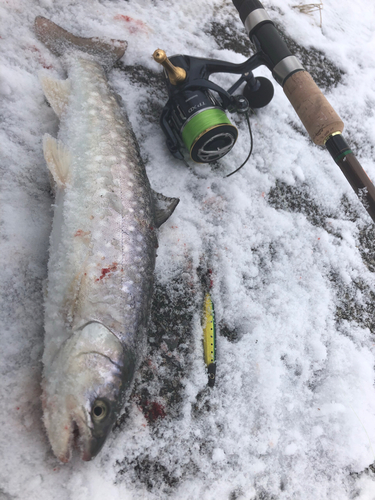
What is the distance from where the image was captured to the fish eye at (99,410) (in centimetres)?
160

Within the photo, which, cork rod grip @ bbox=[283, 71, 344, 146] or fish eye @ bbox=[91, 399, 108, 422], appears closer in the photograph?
fish eye @ bbox=[91, 399, 108, 422]

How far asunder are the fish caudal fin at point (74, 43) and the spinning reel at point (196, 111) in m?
0.77

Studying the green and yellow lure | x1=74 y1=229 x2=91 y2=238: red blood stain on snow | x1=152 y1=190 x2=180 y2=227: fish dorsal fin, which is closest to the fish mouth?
the green and yellow lure

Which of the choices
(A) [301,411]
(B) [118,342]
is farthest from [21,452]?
(A) [301,411]

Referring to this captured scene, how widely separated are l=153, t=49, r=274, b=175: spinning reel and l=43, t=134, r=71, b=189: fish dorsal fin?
911mm

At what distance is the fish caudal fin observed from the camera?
8.88 feet

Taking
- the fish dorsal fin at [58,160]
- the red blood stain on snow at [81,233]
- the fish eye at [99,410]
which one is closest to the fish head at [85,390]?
the fish eye at [99,410]

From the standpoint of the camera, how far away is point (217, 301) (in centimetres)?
245

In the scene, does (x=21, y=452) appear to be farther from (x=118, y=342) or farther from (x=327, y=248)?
(x=327, y=248)

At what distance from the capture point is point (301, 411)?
89.4 inches

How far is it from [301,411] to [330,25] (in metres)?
5.14

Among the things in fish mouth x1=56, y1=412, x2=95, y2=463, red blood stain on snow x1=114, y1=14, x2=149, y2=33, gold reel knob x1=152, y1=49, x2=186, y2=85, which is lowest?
fish mouth x1=56, y1=412, x2=95, y2=463

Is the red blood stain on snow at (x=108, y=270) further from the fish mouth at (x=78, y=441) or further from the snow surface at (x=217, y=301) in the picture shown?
the fish mouth at (x=78, y=441)

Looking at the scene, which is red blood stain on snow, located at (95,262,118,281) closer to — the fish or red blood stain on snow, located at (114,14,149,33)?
the fish
